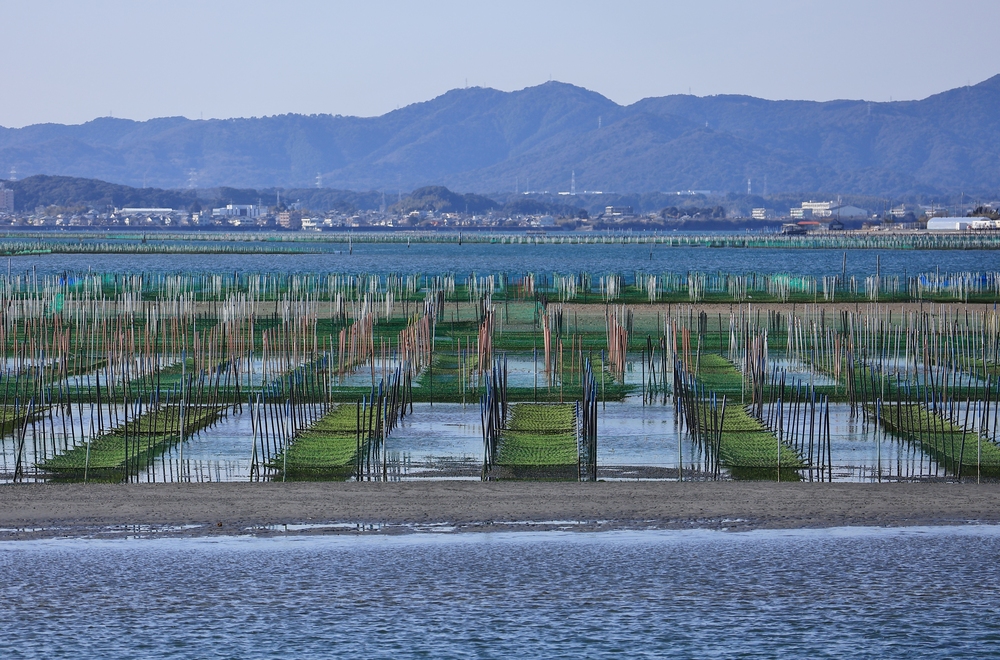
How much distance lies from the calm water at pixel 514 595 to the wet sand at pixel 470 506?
0.44 m

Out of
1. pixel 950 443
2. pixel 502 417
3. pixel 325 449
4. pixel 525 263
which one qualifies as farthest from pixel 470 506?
pixel 525 263

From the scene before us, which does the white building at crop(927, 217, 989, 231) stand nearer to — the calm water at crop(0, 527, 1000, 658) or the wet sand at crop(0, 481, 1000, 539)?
the wet sand at crop(0, 481, 1000, 539)

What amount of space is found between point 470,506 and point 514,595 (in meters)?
2.66

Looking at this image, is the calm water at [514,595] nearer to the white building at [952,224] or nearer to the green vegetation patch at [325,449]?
the green vegetation patch at [325,449]

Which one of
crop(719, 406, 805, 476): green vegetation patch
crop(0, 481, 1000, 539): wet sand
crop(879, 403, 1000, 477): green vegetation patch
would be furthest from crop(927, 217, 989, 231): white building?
crop(0, 481, 1000, 539): wet sand

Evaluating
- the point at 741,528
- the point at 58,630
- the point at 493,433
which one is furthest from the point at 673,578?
the point at 493,433

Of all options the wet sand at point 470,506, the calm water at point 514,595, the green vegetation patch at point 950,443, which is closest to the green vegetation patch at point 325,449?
the wet sand at point 470,506

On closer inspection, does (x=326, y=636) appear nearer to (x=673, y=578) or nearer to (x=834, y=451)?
(x=673, y=578)

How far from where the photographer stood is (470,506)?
42.5 ft

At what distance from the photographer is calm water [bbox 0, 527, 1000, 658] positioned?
364 inches

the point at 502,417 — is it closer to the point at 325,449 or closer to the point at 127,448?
the point at 325,449

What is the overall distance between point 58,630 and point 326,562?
2.36 meters

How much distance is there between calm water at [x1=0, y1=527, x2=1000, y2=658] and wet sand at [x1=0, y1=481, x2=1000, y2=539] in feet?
1.44

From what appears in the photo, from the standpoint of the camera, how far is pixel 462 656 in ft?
29.7
